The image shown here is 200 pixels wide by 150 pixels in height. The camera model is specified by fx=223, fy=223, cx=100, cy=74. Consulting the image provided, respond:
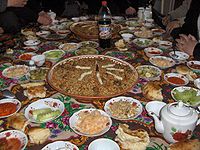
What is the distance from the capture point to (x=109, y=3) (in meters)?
5.34

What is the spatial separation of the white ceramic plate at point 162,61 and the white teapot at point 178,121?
0.92 metres

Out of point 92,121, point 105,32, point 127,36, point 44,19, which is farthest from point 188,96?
point 44,19

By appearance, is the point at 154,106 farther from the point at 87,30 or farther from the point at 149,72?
the point at 87,30

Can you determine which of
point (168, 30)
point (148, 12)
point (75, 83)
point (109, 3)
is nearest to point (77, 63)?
point (75, 83)

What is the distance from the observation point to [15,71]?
2041 millimetres

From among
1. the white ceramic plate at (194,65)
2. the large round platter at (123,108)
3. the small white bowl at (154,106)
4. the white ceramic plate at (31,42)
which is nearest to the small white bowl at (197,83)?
the white ceramic plate at (194,65)

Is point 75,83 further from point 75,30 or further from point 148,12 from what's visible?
point 148,12

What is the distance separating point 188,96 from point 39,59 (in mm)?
1401

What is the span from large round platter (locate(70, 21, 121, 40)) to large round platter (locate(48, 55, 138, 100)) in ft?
2.02

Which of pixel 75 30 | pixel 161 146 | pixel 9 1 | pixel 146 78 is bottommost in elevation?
pixel 161 146

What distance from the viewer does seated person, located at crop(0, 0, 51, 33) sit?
3.19 metres

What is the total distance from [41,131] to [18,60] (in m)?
1.17

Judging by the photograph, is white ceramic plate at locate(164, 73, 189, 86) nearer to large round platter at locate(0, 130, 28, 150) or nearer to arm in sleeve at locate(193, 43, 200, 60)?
arm in sleeve at locate(193, 43, 200, 60)

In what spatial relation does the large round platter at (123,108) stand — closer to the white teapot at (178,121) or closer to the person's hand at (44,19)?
the white teapot at (178,121)
